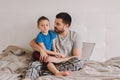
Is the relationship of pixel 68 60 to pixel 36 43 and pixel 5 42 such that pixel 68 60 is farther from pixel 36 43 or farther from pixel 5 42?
pixel 5 42

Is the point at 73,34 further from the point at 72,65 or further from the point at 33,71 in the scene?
the point at 33,71

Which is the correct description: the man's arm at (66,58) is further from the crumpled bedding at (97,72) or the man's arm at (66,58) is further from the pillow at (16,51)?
the pillow at (16,51)

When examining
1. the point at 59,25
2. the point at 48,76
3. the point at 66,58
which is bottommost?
the point at 48,76

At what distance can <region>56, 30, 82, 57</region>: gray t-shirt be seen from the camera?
2256 millimetres

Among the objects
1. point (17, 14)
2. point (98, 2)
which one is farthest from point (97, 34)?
point (17, 14)

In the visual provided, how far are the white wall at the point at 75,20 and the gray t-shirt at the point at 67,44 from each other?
0.61 feet

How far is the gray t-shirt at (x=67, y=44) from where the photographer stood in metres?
2.26

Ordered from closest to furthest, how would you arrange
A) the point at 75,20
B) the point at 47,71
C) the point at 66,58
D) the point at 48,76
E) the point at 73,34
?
the point at 48,76 < the point at 47,71 < the point at 66,58 < the point at 73,34 < the point at 75,20

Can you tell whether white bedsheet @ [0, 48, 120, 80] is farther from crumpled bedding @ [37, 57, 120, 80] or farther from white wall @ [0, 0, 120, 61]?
white wall @ [0, 0, 120, 61]

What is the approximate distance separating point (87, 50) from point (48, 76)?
0.61 meters

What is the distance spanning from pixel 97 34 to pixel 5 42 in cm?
94

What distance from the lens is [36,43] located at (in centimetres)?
223

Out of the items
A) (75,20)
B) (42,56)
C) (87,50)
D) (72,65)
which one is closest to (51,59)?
(42,56)

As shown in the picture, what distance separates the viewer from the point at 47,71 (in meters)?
2.05
